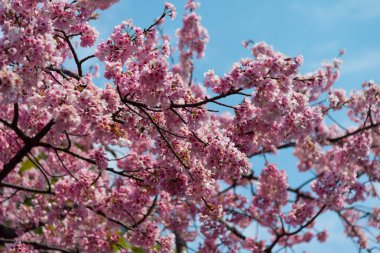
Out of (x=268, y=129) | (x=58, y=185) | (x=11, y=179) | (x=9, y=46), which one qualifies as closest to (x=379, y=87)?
(x=268, y=129)

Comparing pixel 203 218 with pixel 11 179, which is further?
pixel 11 179

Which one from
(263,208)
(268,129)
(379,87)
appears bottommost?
(268,129)

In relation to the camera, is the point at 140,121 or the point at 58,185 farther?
the point at 58,185

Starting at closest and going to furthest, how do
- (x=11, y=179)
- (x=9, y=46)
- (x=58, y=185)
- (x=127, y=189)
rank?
(x=9, y=46) < (x=58, y=185) < (x=127, y=189) < (x=11, y=179)

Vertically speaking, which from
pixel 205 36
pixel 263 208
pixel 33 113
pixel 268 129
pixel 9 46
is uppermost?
pixel 205 36

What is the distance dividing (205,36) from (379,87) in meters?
7.29

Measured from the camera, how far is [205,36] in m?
15.9

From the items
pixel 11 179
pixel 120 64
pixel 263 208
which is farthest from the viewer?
Answer: pixel 263 208

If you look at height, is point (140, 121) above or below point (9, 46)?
above

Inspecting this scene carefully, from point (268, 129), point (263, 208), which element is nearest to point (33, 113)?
point (268, 129)

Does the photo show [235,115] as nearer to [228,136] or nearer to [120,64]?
[228,136]

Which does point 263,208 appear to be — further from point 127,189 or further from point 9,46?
point 9,46

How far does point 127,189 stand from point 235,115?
3.70 meters

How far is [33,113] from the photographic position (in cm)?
700
